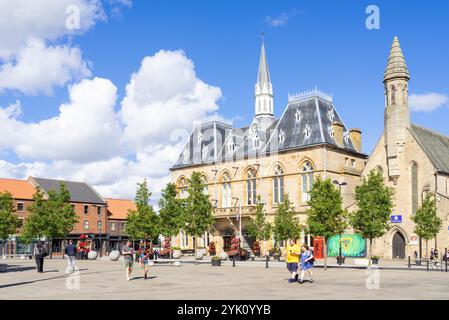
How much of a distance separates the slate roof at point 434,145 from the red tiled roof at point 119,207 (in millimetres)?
53822

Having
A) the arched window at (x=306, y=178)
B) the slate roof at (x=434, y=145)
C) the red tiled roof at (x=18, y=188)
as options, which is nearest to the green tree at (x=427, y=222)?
the slate roof at (x=434, y=145)

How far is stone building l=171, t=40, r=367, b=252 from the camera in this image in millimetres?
60000

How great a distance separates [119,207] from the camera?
9819cm

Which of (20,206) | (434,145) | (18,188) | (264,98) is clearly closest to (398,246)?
(434,145)

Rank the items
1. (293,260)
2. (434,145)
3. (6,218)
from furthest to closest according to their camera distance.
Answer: (6,218)
(434,145)
(293,260)

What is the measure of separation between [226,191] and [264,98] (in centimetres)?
1441

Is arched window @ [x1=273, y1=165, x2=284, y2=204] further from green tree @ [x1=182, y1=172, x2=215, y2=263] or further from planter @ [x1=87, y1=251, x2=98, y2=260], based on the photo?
planter @ [x1=87, y1=251, x2=98, y2=260]

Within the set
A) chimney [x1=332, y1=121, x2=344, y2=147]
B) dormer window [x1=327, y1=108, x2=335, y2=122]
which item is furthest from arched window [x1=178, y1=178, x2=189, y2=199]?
chimney [x1=332, y1=121, x2=344, y2=147]

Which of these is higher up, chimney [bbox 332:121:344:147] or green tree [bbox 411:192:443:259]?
chimney [bbox 332:121:344:147]

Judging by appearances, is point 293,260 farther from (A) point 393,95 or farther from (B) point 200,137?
(B) point 200,137

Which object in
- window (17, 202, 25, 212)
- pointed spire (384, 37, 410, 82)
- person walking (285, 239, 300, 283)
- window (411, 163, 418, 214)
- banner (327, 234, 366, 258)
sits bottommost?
banner (327, 234, 366, 258)

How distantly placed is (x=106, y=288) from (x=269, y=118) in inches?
2083
